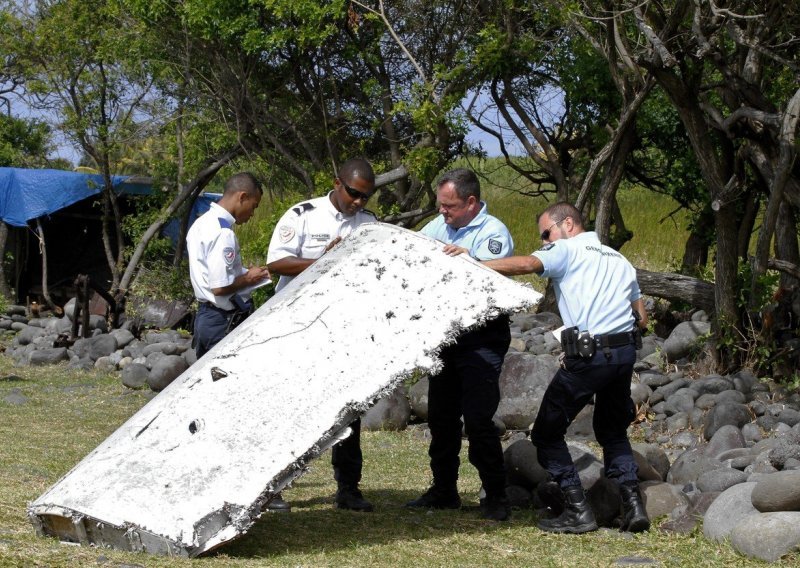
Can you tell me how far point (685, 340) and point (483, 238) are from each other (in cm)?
536

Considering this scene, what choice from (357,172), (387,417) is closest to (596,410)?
(357,172)

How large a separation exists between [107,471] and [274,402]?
2.50 ft

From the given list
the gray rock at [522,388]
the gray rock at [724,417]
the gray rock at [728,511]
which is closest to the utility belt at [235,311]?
the gray rock at [728,511]

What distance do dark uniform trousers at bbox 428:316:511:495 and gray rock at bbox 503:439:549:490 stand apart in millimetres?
430

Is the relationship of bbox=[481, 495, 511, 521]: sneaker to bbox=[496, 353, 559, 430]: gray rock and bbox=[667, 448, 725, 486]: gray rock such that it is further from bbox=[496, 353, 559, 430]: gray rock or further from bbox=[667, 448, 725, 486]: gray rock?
bbox=[496, 353, 559, 430]: gray rock

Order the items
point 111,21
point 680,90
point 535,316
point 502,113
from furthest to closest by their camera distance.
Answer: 1. point 111,21
2. point 502,113
3. point 535,316
4. point 680,90

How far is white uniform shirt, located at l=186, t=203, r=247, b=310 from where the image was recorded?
6.19m

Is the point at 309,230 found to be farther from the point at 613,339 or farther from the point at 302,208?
the point at 613,339

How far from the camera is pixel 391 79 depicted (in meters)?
14.4

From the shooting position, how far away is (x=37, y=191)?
1764 cm

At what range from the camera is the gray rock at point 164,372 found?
37.4ft

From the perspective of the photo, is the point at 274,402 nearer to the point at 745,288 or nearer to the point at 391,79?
the point at 745,288

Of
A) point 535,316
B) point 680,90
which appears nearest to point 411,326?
point 680,90

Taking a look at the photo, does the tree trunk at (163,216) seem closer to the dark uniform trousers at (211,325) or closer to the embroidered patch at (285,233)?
the dark uniform trousers at (211,325)
